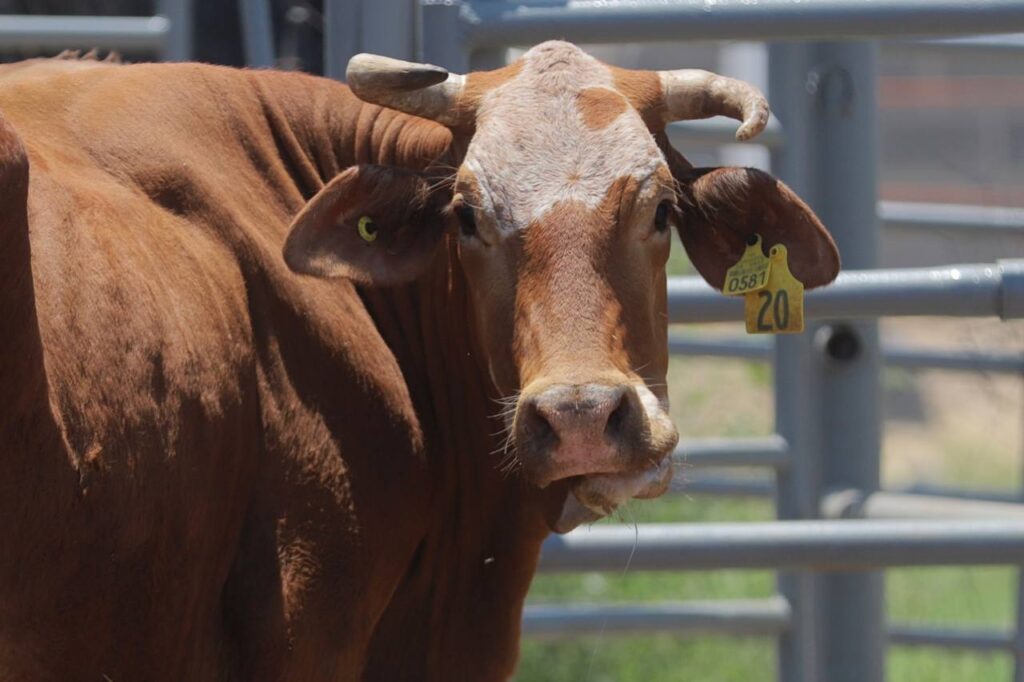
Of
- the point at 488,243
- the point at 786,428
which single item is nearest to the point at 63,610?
the point at 488,243

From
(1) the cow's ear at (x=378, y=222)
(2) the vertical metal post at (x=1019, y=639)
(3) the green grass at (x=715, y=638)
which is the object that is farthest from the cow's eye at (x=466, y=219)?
(3) the green grass at (x=715, y=638)

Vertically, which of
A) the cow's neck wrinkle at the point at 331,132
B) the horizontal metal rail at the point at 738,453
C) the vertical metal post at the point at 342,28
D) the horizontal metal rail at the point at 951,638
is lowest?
the horizontal metal rail at the point at 951,638

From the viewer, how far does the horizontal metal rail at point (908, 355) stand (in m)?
6.34

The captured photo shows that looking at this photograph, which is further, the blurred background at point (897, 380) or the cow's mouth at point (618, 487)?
the blurred background at point (897, 380)

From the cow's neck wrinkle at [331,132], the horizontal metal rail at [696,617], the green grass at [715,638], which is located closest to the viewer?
the cow's neck wrinkle at [331,132]

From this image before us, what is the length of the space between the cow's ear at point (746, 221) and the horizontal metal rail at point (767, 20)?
419 millimetres

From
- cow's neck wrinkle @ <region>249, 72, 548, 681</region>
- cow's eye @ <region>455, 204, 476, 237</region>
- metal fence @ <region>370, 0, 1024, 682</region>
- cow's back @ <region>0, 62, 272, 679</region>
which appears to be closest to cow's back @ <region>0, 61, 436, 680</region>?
cow's back @ <region>0, 62, 272, 679</region>

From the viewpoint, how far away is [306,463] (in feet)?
10.8

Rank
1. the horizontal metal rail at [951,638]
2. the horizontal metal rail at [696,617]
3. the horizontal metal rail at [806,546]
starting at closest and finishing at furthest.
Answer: the horizontal metal rail at [806,546] < the horizontal metal rail at [696,617] < the horizontal metal rail at [951,638]

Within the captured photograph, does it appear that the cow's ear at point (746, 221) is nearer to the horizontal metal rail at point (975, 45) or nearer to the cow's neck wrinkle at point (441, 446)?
the cow's neck wrinkle at point (441, 446)

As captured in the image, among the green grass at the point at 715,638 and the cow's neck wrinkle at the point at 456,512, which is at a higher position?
the cow's neck wrinkle at the point at 456,512

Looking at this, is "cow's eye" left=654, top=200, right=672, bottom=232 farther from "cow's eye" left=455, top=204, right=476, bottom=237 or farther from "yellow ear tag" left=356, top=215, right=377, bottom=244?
"yellow ear tag" left=356, top=215, right=377, bottom=244

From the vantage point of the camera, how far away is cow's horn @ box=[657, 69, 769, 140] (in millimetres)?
3621

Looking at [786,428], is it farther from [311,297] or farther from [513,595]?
[311,297]
